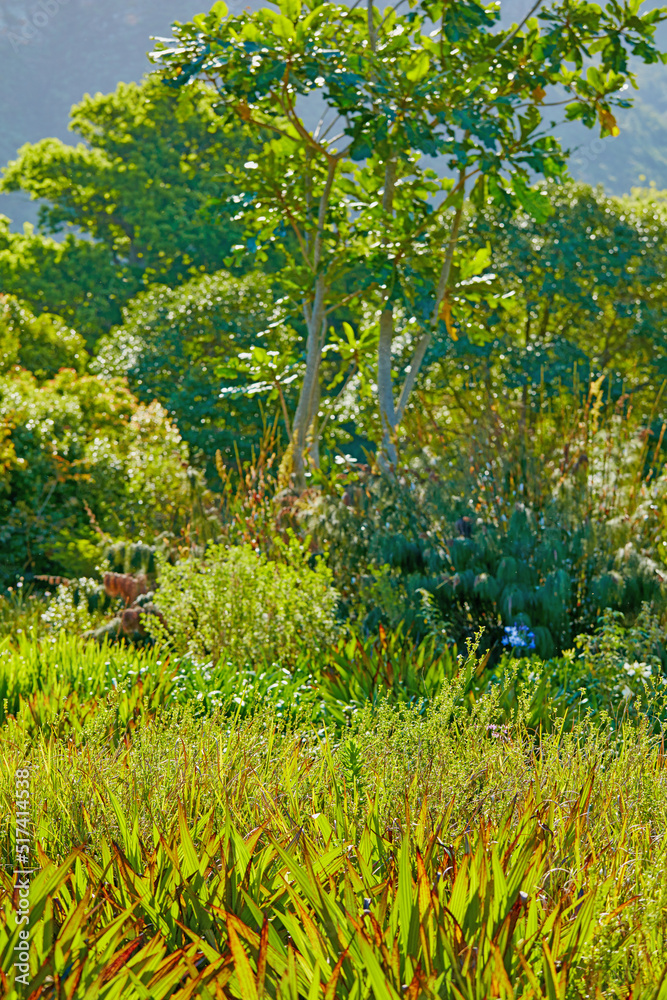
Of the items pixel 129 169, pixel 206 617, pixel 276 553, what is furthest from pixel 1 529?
pixel 129 169

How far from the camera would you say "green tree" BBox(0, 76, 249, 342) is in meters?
18.1

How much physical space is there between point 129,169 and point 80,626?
58.2 ft

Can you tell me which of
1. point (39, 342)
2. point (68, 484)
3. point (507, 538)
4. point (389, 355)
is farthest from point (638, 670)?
point (39, 342)

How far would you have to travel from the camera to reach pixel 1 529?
7234 mm

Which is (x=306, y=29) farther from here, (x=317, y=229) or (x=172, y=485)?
(x=172, y=485)

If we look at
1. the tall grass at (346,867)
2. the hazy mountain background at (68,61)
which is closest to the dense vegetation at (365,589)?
the tall grass at (346,867)

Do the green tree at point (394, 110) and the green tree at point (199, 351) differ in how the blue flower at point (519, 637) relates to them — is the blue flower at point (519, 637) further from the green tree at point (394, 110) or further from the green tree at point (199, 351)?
the green tree at point (199, 351)

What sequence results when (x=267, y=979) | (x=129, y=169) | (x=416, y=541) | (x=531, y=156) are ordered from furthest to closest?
(x=129, y=169) < (x=531, y=156) < (x=416, y=541) < (x=267, y=979)

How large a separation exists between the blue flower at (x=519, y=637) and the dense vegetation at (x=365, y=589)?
0.26 ft

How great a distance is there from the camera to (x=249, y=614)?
397 centimetres

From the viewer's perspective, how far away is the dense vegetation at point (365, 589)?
1.57 m

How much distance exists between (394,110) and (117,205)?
1725 centimetres

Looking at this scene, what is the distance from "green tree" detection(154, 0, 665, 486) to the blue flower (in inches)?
85.0

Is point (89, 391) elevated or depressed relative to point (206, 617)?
elevated
